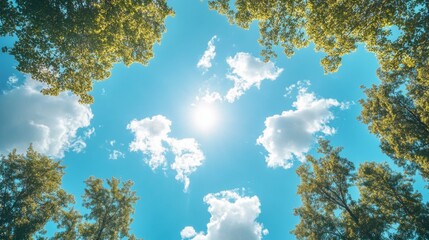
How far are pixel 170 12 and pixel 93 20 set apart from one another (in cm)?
532

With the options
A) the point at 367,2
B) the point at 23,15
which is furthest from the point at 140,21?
the point at 367,2

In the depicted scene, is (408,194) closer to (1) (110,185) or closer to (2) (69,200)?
(1) (110,185)

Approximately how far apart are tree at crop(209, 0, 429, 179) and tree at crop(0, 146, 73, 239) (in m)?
26.3

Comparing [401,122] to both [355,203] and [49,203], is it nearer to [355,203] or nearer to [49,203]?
[355,203]

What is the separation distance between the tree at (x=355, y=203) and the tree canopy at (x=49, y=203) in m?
20.2

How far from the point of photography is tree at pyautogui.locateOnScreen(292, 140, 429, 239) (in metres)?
18.7

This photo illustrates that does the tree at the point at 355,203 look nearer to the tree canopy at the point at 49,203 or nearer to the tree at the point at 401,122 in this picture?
the tree at the point at 401,122

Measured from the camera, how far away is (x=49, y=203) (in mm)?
25078

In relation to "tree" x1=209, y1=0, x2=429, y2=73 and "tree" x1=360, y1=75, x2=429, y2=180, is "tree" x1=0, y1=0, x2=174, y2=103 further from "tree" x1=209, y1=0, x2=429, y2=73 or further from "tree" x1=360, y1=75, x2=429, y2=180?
"tree" x1=360, y1=75, x2=429, y2=180

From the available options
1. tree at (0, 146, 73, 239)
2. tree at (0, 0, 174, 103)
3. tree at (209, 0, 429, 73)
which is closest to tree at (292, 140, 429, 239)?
tree at (209, 0, 429, 73)

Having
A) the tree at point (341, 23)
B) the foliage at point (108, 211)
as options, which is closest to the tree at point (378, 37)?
the tree at point (341, 23)

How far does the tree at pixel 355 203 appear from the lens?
1873 centimetres

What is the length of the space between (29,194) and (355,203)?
34.2m

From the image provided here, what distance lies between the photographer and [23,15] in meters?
11.4
